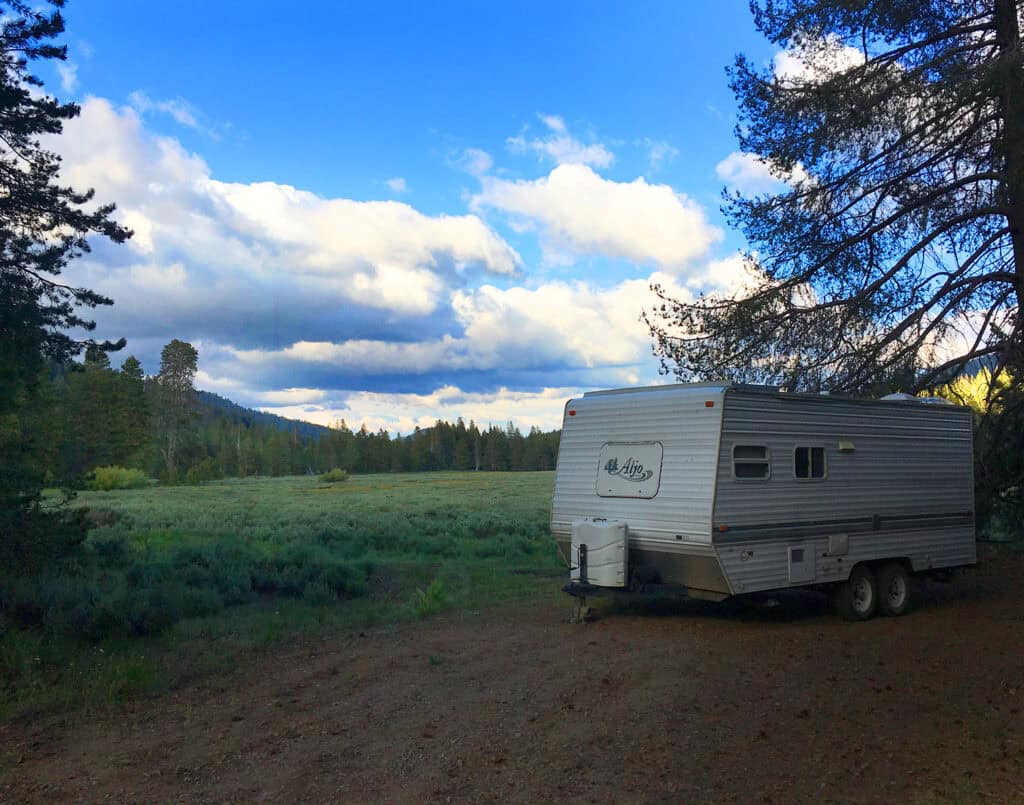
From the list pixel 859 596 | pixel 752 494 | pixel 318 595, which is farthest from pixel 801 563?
pixel 318 595

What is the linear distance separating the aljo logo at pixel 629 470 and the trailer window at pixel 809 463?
164 cm

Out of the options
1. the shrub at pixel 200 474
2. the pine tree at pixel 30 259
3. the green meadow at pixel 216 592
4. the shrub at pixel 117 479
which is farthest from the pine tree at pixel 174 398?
the pine tree at pixel 30 259

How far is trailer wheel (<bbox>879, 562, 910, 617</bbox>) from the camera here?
409 inches

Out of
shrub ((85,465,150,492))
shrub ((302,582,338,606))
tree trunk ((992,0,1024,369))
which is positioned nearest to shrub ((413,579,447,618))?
shrub ((302,582,338,606))

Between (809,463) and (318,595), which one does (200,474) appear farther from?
(809,463)

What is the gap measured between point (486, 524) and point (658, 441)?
15614mm

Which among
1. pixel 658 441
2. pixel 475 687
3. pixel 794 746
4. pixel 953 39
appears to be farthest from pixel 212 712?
pixel 953 39

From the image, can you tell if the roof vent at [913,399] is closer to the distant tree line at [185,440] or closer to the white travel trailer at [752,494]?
the white travel trailer at [752,494]

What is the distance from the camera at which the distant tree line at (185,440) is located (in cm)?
4750

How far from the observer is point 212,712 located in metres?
6.91

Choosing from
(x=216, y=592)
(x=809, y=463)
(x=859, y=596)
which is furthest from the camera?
(x=216, y=592)

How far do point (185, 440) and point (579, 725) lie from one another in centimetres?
7900

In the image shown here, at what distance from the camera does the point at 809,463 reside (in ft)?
32.0

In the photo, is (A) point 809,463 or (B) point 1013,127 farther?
(B) point 1013,127
